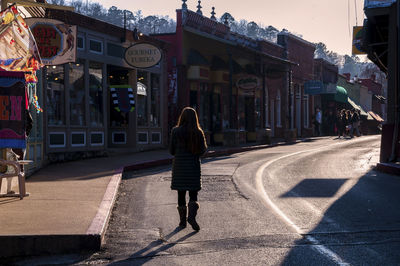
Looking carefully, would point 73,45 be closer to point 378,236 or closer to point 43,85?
point 43,85

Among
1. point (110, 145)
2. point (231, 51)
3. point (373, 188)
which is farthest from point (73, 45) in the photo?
point (231, 51)

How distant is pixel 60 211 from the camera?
327 inches

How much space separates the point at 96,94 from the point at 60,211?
11.2m

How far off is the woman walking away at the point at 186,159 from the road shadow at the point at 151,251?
56 centimetres

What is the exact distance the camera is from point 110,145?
68.8 ft

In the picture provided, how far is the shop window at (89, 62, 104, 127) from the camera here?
739 inches

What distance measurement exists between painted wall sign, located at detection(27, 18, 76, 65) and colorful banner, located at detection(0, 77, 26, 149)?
8.51ft

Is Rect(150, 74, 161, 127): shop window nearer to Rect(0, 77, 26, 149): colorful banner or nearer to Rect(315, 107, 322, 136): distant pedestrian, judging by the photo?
Rect(0, 77, 26, 149): colorful banner

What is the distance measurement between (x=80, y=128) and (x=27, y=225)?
11.2 meters

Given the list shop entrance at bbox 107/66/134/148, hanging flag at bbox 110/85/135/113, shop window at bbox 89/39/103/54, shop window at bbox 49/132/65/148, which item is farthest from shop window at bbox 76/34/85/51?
shop window at bbox 49/132/65/148

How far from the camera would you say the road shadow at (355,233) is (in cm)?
580

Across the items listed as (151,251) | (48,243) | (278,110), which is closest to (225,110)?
(278,110)

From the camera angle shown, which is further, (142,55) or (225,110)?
(225,110)

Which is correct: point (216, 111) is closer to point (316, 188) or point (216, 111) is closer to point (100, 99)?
point (100, 99)
